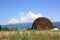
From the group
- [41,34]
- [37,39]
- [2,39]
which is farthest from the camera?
[2,39]

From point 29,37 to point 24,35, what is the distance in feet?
0.67

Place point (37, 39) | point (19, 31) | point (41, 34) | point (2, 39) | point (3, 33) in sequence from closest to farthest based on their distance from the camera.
Answer: point (37, 39), point (41, 34), point (19, 31), point (2, 39), point (3, 33)

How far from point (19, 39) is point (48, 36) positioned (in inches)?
44.3

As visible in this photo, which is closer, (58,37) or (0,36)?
(58,37)

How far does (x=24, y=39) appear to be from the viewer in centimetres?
752

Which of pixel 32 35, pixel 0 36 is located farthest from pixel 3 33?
pixel 32 35

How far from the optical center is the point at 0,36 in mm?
10328

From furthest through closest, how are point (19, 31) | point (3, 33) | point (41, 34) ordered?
point (3, 33)
point (19, 31)
point (41, 34)

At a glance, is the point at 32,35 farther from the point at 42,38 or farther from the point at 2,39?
the point at 2,39

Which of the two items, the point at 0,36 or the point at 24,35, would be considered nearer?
the point at 24,35

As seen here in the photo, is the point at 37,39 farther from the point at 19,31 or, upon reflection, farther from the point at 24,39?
the point at 19,31

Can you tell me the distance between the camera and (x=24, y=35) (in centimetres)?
757

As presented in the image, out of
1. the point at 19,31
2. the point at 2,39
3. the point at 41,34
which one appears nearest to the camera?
the point at 41,34

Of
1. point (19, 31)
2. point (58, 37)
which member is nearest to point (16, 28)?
point (19, 31)
